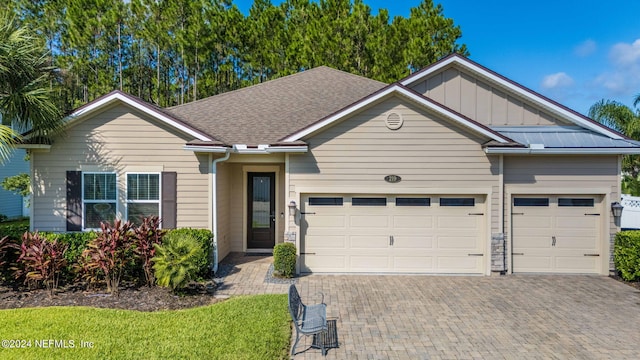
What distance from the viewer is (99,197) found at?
28.7 ft

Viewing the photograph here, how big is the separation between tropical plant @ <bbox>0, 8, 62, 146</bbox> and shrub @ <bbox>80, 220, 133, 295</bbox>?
2586mm

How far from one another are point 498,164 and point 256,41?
17604mm

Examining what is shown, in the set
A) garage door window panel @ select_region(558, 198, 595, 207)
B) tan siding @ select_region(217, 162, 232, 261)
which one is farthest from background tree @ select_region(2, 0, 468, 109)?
garage door window panel @ select_region(558, 198, 595, 207)

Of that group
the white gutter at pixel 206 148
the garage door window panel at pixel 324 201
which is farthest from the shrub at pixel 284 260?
the white gutter at pixel 206 148

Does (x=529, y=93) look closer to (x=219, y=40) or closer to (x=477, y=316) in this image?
(x=477, y=316)

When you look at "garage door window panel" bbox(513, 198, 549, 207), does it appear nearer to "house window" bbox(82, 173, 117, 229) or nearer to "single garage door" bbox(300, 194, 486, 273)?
"single garage door" bbox(300, 194, 486, 273)

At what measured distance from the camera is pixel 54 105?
7984 mm

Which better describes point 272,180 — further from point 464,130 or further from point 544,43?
point 544,43

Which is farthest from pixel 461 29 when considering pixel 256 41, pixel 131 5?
pixel 131 5

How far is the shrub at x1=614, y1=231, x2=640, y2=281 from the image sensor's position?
8.34 meters

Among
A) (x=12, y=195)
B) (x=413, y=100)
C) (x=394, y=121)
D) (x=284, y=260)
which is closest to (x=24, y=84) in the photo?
(x=284, y=260)

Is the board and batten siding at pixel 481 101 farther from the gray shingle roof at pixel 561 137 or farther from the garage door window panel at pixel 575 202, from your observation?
the garage door window panel at pixel 575 202

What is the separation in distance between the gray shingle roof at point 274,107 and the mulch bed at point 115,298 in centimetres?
418

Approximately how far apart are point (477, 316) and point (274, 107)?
29.6ft
